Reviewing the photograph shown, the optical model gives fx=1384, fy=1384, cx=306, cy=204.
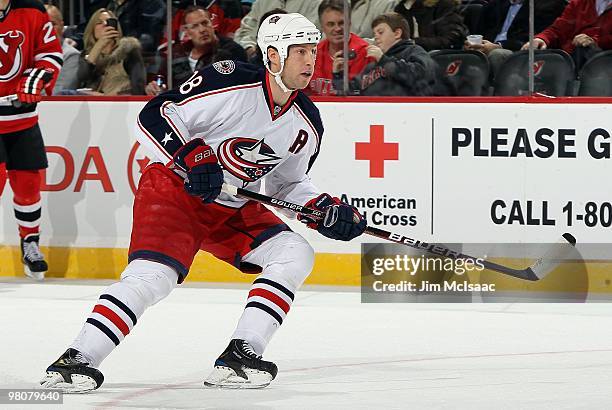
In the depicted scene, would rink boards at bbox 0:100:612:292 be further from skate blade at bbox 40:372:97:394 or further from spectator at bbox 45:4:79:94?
skate blade at bbox 40:372:97:394

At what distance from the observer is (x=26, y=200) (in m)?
6.29

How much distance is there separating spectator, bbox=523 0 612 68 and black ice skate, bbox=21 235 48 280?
2452mm

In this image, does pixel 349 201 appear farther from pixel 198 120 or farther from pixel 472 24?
pixel 198 120

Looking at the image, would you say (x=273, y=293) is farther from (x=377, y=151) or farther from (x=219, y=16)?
(x=219, y=16)

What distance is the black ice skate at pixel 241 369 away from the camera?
3775 millimetres

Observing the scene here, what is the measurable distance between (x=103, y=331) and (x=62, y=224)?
114 inches

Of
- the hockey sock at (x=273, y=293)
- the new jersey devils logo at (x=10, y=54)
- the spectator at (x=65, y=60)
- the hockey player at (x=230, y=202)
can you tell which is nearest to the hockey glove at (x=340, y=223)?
the hockey player at (x=230, y=202)

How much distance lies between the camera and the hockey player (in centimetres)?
370

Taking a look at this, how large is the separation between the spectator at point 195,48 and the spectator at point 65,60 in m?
0.40

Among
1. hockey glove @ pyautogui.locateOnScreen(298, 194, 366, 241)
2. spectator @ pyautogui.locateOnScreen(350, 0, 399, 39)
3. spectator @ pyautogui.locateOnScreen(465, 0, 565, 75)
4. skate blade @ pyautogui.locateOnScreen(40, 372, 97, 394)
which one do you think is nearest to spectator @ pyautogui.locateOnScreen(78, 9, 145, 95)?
spectator @ pyautogui.locateOnScreen(350, 0, 399, 39)

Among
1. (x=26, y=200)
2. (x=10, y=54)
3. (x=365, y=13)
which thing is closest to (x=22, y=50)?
(x=10, y=54)

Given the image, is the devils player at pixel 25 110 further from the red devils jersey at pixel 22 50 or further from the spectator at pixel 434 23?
the spectator at pixel 434 23

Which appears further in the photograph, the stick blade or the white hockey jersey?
the stick blade

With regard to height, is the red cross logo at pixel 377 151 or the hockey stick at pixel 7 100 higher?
the hockey stick at pixel 7 100
